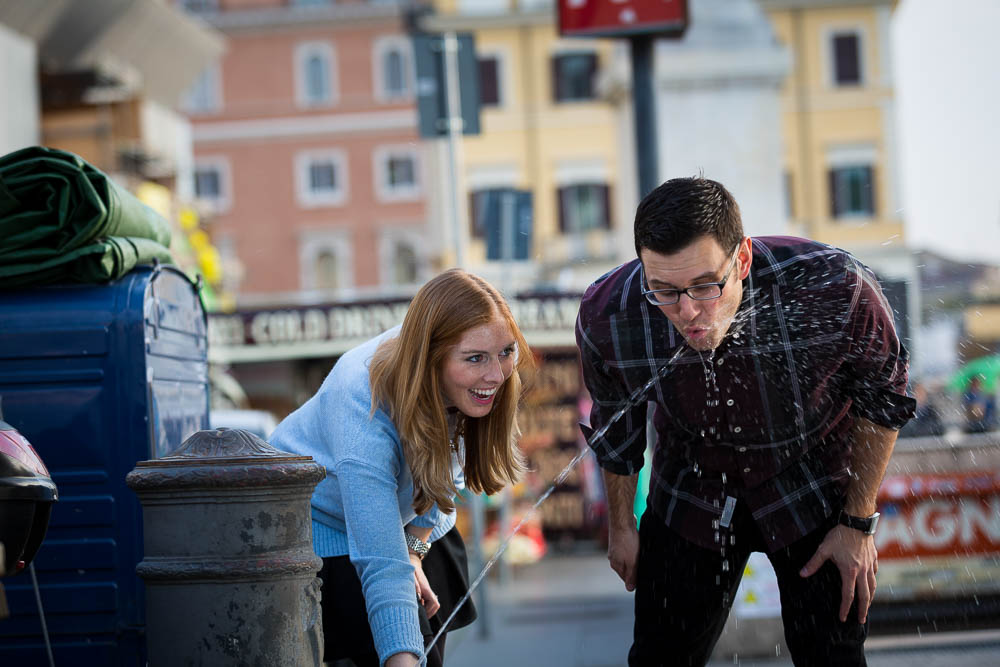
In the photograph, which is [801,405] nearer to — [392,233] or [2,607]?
[2,607]

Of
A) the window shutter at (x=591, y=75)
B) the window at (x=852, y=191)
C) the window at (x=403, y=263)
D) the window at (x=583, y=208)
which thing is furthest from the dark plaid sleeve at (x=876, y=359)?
the window at (x=403, y=263)

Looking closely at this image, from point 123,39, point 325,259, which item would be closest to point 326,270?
point 325,259

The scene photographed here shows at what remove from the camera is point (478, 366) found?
3.58 m

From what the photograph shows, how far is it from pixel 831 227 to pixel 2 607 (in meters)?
35.0

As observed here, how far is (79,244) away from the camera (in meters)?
4.30

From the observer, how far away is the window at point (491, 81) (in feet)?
123

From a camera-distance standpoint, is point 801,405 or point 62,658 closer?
point 801,405

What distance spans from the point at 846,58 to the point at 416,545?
37243mm

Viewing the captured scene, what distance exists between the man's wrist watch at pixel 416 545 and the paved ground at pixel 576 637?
3.78 m

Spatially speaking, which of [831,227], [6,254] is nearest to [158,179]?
[831,227]

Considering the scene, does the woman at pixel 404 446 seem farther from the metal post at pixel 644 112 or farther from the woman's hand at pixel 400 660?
the metal post at pixel 644 112

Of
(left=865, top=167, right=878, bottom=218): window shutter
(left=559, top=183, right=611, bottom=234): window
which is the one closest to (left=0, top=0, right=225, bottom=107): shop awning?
(left=559, top=183, right=611, bottom=234): window

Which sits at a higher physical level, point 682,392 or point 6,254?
point 6,254

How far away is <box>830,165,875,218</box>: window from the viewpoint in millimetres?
36219
